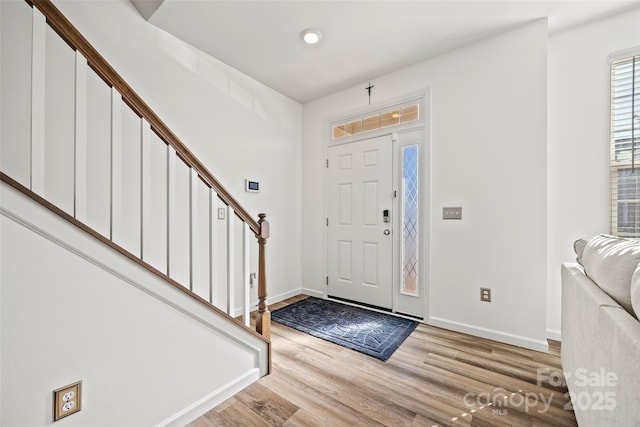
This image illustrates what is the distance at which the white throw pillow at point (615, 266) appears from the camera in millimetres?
959

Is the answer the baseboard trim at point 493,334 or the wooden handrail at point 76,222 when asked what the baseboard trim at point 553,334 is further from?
the wooden handrail at point 76,222

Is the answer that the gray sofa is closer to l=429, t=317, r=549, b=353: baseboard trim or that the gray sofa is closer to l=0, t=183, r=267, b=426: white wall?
l=429, t=317, r=549, b=353: baseboard trim

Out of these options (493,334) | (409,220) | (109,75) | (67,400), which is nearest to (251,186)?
(409,220)

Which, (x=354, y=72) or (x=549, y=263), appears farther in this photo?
A: (x=354, y=72)

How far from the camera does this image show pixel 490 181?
7.84 ft

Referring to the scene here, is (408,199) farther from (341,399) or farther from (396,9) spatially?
(341,399)

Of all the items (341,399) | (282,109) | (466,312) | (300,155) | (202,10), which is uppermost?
(202,10)

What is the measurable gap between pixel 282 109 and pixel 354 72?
1039 mm

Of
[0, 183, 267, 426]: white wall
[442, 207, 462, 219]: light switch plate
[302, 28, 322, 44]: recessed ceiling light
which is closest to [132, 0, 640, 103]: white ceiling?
[302, 28, 322, 44]: recessed ceiling light

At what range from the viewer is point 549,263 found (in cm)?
236

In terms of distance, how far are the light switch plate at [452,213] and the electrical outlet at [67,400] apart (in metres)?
2.74

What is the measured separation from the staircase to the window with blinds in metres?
2.71

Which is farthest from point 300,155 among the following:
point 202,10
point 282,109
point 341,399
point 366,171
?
point 341,399

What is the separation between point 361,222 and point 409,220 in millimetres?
580
